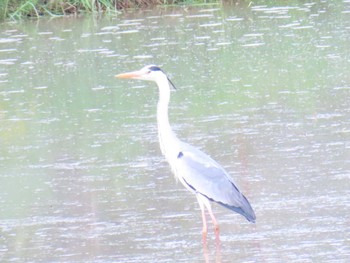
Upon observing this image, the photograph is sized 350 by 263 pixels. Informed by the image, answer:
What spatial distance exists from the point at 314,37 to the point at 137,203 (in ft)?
25.7

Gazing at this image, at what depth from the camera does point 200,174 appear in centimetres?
743

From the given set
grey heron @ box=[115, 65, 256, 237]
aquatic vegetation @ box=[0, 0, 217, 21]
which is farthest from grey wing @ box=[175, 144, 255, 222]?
aquatic vegetation @ box=[0, 0, 217, 21]

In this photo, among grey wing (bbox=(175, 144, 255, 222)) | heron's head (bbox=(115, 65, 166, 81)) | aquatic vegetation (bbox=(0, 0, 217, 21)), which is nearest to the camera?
grey wing (bbox=(175, 144, 255, 222))

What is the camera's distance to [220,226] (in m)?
7.59

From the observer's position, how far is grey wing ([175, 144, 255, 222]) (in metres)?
7.23

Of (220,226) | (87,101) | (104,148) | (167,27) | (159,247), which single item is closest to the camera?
(159,247)

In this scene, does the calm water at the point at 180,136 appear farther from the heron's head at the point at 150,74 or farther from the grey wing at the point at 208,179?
the heron's head at the point at 150,74

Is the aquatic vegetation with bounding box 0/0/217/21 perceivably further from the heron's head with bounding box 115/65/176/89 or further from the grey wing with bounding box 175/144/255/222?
the grey wing with bounding box 175/144/255/222

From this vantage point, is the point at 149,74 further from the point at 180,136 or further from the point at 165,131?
the point at 180,136

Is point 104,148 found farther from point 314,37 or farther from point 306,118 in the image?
point 314,37

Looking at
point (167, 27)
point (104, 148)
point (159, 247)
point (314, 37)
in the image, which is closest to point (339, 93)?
point (104, 148)

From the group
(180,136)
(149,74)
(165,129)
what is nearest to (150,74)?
(149,74)

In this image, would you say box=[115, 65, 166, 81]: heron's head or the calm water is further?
box=[115, 65, 166, 81]: heron's head

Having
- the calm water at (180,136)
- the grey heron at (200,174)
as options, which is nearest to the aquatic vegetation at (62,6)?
the calm water at (180,136)
